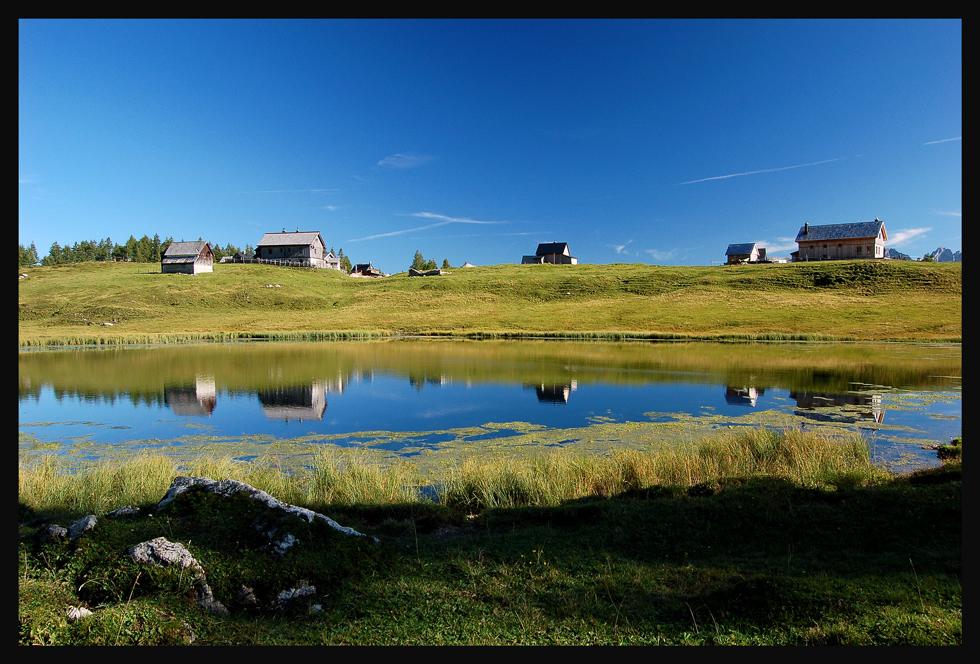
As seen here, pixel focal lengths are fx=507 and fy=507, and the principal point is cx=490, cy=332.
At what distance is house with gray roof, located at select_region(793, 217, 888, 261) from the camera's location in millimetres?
99812

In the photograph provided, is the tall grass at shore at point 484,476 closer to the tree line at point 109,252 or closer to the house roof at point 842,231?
the house roof at point 842,231

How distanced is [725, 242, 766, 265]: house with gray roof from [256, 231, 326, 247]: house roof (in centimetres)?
10381

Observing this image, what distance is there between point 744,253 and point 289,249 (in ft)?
368

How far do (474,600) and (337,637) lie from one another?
5.62 ft

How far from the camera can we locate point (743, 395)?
26281 millimetres

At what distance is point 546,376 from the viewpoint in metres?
32.5

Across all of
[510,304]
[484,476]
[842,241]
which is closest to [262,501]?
[484,476]

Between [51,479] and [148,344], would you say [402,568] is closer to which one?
[51,479]

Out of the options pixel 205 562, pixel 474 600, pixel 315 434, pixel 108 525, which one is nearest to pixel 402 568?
pixel 474 600

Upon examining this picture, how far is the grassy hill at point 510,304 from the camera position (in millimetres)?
60000

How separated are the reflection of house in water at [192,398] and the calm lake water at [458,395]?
93 millimetres

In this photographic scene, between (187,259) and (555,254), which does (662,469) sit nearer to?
(187,259)

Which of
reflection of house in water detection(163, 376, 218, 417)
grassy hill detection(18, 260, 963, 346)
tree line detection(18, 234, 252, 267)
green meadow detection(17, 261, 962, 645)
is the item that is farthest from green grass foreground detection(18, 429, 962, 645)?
tree line detection(18, 234, 252, 267)

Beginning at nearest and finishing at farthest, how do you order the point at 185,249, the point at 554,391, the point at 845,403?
the point at 845,403
the point at 554,391
the point at 185,249
